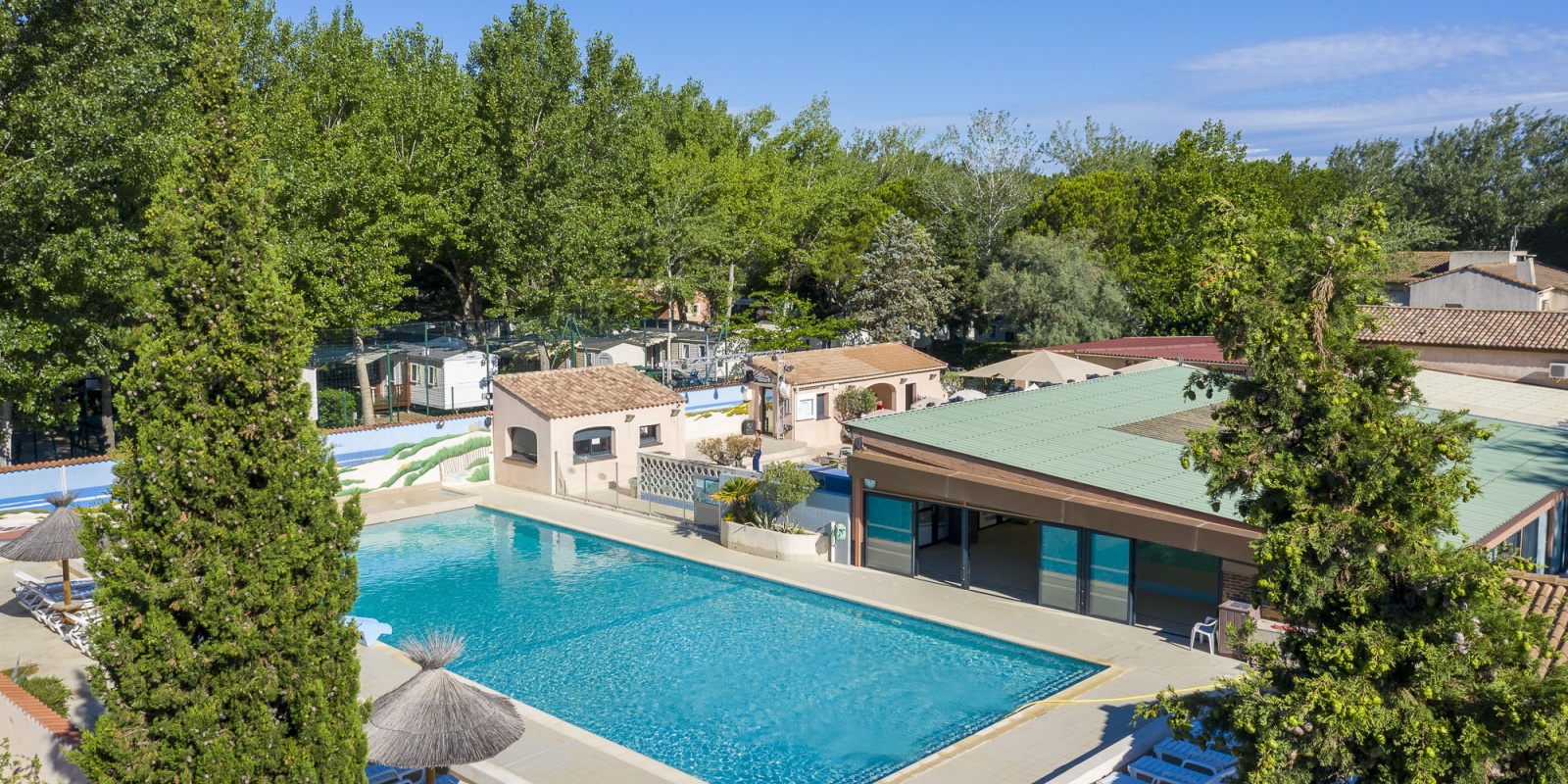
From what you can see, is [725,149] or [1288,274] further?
[725,149]

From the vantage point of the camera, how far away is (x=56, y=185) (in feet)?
71.5

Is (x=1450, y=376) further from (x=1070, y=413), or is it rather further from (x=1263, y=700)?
(x=1263, y=700)

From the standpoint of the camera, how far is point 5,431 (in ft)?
84.3

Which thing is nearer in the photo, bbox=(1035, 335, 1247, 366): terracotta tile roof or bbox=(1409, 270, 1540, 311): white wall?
bbox=(1035, 335, 1247, 366): terracotta tile roof

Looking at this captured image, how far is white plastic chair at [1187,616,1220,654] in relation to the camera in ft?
56.6

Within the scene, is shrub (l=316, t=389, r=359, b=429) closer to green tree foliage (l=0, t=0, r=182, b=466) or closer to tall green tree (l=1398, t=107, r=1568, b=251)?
green tree foliage (l=0, t=0, r=182, b=466)

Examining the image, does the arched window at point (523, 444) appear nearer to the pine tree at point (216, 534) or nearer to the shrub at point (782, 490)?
the shrub at point (782, 490)

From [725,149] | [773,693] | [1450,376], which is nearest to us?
[773,693]

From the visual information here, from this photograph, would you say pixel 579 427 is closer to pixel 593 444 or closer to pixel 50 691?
pixel 593 444

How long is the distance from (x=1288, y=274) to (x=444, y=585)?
17.9m

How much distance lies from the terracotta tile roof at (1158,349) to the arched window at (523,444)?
17729 millimetres

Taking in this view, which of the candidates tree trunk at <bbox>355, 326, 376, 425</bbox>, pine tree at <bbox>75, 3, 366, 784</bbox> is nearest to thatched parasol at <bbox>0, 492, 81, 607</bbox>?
pine tree at <bbox>75, 3, 366, 784</bbox>

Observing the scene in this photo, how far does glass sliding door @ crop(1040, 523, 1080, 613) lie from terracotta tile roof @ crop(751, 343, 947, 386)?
652 inches

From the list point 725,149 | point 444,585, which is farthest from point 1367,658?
point 725,149
